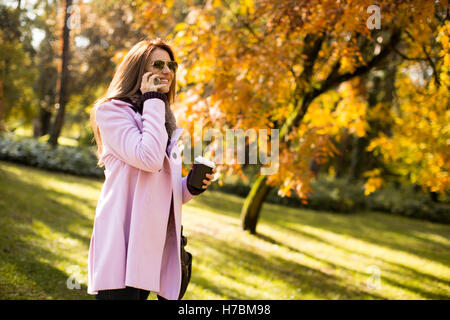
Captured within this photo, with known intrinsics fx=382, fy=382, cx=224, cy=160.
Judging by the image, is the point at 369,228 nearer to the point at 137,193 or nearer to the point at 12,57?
the point at 137,193

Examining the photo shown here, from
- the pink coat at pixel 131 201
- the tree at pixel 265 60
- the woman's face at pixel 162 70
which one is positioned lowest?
the pink coat at pixel 131 201

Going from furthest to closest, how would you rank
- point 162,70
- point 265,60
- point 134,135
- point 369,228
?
point 369,228 → point 265,60 → point 162,70 → point 134,135

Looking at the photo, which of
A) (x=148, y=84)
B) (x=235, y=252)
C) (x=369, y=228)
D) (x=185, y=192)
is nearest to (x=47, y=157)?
(x=235, y=252)

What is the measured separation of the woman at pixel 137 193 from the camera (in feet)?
5.77

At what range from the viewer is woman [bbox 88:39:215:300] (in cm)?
176

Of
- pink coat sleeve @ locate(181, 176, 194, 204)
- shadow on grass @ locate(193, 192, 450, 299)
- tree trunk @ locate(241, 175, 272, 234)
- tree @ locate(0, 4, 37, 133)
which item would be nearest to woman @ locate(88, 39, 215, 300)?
pink coat sleeve @ locate(181, 176, 194, 204)

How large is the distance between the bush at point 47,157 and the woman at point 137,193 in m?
10.3

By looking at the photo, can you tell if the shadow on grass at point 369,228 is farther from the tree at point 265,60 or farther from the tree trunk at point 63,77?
the tree trunk at point 63,77

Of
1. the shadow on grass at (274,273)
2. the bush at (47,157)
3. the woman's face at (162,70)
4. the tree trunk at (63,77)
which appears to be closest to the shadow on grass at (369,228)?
the shadow on grass at (274,273)

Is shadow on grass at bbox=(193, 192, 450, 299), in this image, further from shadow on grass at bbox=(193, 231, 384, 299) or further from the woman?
the woman

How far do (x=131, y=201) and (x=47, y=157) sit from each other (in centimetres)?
1107

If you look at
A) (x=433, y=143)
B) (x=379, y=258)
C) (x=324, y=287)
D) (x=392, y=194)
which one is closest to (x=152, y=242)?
(x=324, y=287)

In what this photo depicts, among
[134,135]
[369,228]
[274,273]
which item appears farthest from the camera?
[369,228]

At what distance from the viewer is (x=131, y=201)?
1867 millimetres
